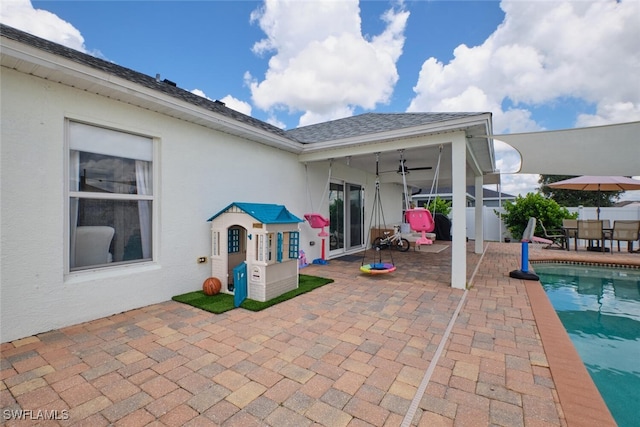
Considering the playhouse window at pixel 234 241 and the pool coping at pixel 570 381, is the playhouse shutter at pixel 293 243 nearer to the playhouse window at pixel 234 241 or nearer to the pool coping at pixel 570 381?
the playhouse window at pixel 234 241

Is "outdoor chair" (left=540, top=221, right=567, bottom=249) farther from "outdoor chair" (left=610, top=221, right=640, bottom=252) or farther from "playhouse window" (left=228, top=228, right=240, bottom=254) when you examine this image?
"playhouse window" (left=228, top=228, right=240, bottom=254)

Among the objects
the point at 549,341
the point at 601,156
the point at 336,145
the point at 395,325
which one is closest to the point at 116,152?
the point at 336,145

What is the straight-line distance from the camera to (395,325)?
344 cm

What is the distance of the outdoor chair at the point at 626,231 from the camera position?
31.2ft

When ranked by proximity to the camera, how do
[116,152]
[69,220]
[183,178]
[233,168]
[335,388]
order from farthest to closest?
[233,168], [183,178], [116,152], [69,220], [335,388]

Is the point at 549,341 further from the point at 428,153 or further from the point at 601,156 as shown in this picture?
the point at 428,153

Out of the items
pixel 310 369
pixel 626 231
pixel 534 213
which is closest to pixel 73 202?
pixel 310 369

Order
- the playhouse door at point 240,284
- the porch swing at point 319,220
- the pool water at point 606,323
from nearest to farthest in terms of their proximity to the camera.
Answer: the pool water at point 606,323 → the playhouse door at point 240,284 → the porch swing at point 319,220

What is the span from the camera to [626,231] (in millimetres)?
9703

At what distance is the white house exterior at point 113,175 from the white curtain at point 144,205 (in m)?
0.01

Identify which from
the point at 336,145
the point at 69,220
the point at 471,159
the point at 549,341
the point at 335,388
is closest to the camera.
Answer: the point at 335,388

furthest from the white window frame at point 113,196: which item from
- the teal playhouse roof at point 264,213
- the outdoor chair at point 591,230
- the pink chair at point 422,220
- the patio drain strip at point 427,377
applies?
the outdoor chair at point 591,230

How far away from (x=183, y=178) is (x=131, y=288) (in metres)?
1.87

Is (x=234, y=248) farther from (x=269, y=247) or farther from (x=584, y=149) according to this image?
(x=584, y=149)
